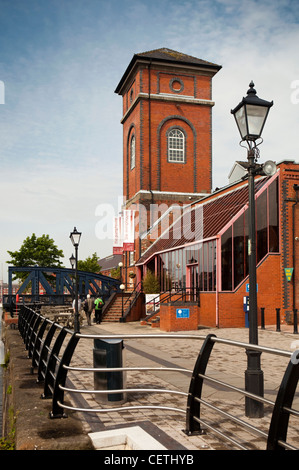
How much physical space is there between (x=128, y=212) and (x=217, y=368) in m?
30.1

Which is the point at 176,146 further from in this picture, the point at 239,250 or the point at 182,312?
the point at 182,312

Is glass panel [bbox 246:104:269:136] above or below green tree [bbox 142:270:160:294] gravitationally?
above

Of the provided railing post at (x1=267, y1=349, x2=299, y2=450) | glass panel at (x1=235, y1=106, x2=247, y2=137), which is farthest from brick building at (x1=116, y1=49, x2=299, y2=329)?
railing post at (x1=267, y1=349, x2=299, y2=450)

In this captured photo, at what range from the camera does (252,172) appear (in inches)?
271

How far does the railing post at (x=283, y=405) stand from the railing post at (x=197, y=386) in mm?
1388

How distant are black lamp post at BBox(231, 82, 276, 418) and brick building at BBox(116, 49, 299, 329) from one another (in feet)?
46.5

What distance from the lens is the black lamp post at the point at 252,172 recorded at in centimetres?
621

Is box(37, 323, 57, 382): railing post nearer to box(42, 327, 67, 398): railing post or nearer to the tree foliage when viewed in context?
box(42, 327, 67, 398): railing post

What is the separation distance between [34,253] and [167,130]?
83.9 ft

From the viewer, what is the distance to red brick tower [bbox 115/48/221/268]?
128 feet

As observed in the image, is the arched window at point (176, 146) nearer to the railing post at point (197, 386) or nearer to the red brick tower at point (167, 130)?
the red brick tower at point (167, 130)

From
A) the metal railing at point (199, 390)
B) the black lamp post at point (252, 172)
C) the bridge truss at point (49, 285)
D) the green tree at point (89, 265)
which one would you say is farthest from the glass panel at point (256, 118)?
the green tree at point (89, 265)

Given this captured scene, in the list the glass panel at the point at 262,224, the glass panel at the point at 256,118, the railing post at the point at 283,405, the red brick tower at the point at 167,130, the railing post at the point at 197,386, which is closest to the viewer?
the railing post at the point at 283,405
